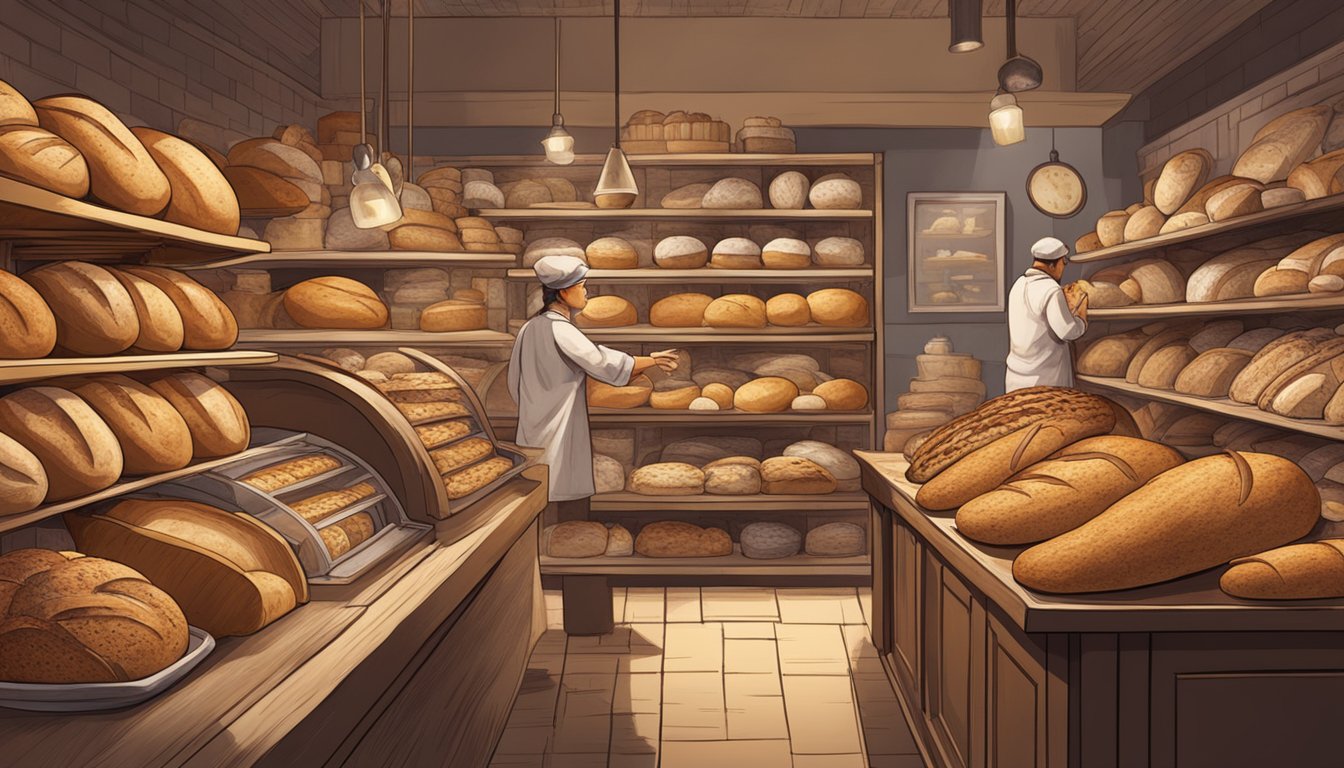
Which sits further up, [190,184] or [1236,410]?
[190,184]

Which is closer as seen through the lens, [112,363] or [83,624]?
[83,624]

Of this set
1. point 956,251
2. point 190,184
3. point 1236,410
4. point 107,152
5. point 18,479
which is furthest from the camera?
point 956,251

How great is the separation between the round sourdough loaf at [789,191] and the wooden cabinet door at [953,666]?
110 inches

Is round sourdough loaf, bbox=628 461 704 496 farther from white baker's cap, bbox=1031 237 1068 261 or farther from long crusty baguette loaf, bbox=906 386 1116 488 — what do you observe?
long crusty baguette loaf, bbox=906 386 1116 488

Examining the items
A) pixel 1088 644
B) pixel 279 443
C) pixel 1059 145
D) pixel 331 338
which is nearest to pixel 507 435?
pixel 331 338

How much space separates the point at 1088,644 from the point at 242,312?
372 centimetres

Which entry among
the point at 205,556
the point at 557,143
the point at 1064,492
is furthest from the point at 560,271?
the point at 205,556

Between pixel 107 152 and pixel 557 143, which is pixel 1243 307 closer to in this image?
pixel 557 143

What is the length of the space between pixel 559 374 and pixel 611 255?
0.85 metres

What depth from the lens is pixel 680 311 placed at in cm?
505

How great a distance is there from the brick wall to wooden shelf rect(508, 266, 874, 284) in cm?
187

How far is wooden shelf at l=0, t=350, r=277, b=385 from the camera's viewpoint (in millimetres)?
1314

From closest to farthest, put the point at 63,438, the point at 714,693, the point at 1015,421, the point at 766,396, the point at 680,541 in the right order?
the point at 63,438 < the point at 1015,421 < the point at 714,693 < the point at 680,541 < the point at 766,396

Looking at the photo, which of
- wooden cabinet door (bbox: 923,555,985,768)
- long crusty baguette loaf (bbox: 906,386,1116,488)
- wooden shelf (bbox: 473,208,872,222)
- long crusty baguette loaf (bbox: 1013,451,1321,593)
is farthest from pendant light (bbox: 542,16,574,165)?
long crusty baguette loaf (bbox: 1013,451,1321,593)
